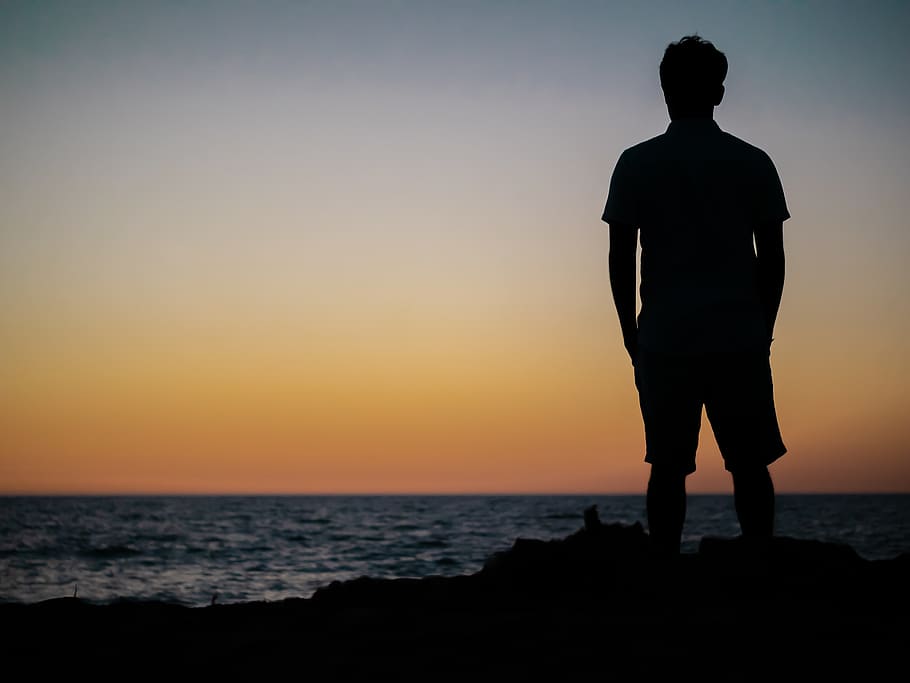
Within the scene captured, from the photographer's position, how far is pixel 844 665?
2430mm

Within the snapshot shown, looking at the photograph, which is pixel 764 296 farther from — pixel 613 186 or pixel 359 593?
pixel 359 593

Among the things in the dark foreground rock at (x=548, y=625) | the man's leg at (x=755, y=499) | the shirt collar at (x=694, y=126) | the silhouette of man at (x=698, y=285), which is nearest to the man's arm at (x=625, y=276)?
the silhouette of man at (x=698, y=285)

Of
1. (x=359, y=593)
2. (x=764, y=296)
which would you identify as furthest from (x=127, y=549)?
(x=764, y=296)

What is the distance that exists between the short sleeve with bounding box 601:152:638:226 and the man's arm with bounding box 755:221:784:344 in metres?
0.51

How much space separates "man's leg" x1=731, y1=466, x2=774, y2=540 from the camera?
3586 mm

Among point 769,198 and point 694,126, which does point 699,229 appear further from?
point 694,126

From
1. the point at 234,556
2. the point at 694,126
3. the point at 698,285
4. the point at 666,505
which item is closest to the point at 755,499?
the point at 666,505

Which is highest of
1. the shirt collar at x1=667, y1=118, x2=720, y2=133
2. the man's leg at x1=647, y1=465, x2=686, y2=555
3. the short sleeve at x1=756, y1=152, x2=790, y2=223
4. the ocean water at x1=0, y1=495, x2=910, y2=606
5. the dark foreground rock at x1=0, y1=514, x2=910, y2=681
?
the shirt collar at x1=667, y1=118, x2=720, y2=133

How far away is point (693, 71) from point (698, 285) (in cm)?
91

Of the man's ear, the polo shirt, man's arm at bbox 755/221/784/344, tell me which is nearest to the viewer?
the polo shirt

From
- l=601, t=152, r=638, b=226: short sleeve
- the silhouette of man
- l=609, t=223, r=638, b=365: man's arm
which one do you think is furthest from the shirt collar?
l=609, t=223, r=638, b=365: man's arm

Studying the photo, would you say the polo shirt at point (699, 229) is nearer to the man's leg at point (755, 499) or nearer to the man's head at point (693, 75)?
the man's head at point (693, 75)

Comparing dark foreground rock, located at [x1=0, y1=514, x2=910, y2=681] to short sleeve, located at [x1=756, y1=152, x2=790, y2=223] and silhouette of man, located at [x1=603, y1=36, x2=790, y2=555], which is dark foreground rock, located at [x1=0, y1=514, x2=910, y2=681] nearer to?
silhouette of man, located at [x1=603, y1=36, x2=790, y2=555]

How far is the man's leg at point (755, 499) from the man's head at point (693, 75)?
4.92ft
